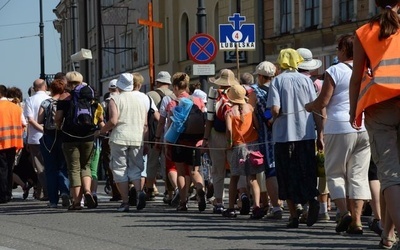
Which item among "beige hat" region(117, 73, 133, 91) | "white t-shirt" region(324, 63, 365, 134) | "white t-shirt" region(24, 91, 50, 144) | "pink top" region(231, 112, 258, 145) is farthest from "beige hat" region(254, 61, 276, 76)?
"white t-shirt" region(24, 91, 50, 144)

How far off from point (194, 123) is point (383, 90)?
698cm

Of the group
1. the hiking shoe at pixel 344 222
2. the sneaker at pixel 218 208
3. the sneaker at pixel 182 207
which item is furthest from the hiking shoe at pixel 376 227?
the sneaker at pixel 182 207

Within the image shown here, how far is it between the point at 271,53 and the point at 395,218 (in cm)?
3191

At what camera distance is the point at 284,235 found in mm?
12039

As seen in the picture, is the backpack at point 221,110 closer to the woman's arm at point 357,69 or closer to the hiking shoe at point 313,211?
the hiking shoe at point 313,211

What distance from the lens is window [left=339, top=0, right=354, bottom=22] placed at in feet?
118

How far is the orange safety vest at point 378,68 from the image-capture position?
9.45 metres

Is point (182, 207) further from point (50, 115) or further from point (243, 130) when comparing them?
point (50, 115)

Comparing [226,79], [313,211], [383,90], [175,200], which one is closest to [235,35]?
[175,200]

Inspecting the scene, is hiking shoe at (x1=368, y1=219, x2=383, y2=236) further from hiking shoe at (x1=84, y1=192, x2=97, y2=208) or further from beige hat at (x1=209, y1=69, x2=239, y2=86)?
hiking shoe at (x1=84, y1=192, x2=97, y2=208)

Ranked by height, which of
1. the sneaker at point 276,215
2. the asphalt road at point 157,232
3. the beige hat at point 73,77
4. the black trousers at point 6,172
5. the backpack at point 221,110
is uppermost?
Result: the beige hat at point 73,77

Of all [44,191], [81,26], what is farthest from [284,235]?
[81,26]

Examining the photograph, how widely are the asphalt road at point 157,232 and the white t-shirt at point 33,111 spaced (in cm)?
275

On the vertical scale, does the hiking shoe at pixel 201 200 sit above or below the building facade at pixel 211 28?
below
